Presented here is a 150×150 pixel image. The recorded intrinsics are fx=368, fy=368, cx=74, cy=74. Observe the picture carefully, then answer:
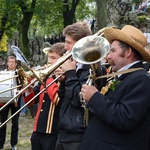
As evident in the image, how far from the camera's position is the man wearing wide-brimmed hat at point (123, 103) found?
249cm

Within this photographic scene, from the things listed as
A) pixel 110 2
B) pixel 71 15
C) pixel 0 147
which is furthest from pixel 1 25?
pixel 0 147

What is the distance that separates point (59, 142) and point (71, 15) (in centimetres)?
1935

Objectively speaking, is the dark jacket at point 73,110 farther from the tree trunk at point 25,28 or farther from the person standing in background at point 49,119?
the tree trunk at point 25,28

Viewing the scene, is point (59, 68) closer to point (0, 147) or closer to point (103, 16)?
point (0, 147)

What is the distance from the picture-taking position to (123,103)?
2.52m

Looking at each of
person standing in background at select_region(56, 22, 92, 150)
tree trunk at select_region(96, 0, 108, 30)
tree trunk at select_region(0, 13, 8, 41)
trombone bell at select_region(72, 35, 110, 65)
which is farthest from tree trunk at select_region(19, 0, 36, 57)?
trombone bell at select_region(72, 35, 110, 65)

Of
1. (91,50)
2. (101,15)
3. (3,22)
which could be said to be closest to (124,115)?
(91,50)

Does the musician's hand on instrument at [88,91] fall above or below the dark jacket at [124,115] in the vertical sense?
above

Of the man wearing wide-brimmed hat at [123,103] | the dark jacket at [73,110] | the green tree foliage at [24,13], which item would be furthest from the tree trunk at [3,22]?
the man wearing wide-brimmed hat at [123,103]

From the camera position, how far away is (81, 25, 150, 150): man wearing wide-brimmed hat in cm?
249

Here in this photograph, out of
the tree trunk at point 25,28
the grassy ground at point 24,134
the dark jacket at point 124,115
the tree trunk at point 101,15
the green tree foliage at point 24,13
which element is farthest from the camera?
the green tree foliage at point 24,13

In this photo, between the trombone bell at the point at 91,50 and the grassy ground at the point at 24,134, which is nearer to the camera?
the trombone bell at the point at 91,50

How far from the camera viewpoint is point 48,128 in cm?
385

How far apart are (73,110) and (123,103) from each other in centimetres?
78
